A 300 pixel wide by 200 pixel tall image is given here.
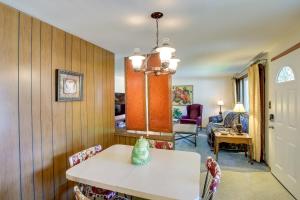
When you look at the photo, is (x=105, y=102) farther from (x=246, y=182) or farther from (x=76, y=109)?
(x=246, y=182)

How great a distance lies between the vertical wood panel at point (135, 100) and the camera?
3.14 m

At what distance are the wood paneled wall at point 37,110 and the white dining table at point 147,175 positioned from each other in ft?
1.91

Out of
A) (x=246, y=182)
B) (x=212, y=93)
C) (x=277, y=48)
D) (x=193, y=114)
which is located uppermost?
(x=277, y=48)

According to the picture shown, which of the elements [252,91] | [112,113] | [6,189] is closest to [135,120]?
[112,113]

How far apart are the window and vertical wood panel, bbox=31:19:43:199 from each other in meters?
3.23

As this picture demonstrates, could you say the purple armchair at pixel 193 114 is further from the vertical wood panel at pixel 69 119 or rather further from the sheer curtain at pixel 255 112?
the vertical wood panel at pixel 69 119

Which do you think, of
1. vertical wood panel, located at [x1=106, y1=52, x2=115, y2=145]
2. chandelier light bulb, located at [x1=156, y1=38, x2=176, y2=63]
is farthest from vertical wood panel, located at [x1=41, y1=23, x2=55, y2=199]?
chandelier light bulb, located at [x1=156, y1=38, x2=176, y2=63]

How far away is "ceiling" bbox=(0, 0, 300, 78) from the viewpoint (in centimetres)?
159

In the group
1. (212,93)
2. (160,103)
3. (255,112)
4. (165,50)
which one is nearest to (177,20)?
(165,50)

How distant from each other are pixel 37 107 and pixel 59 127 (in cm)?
39

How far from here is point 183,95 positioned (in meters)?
7.87

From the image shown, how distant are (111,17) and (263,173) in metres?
3.52

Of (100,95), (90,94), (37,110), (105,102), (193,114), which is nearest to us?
(37,110)

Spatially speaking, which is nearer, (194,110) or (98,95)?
(98,95)
